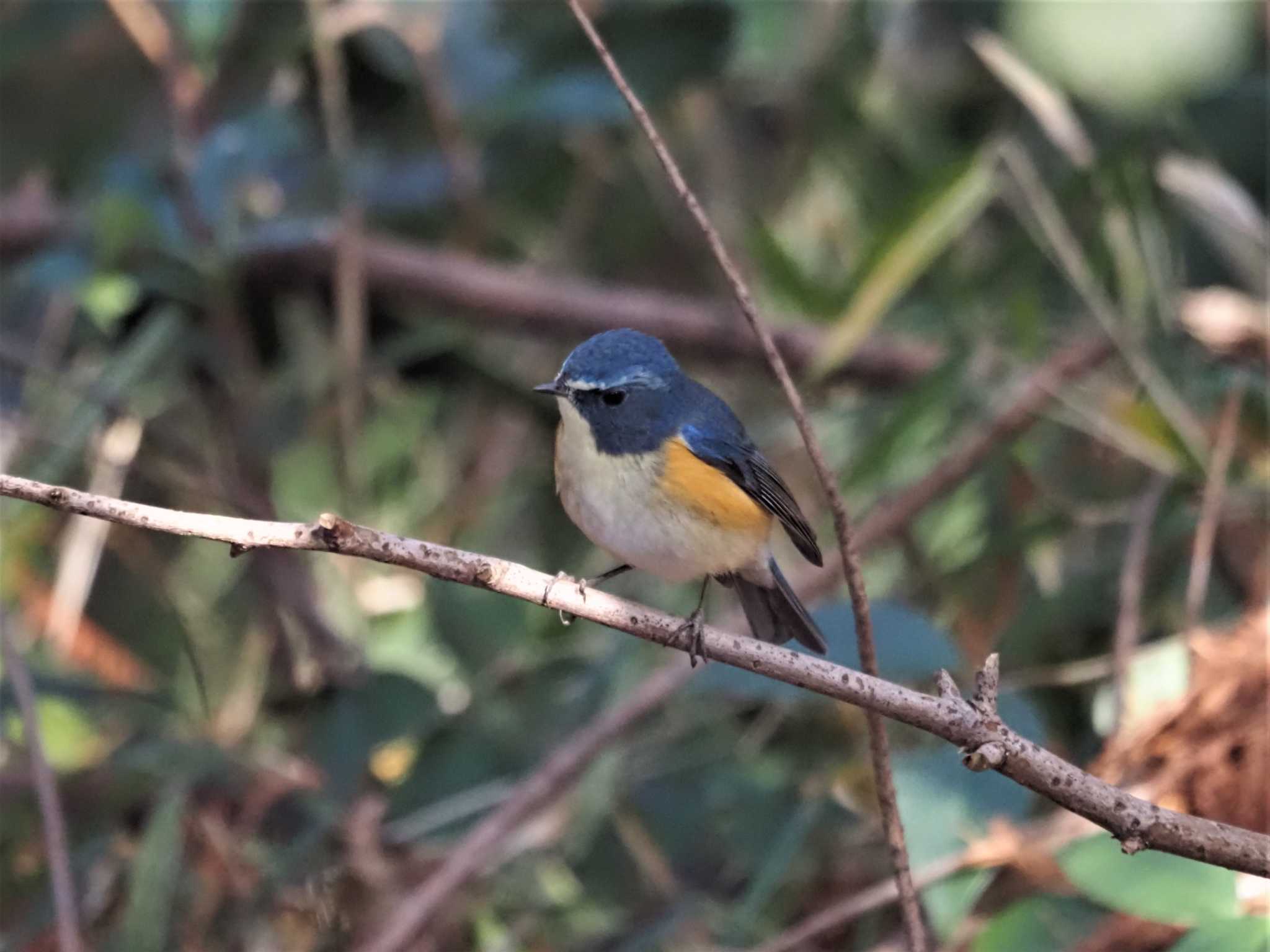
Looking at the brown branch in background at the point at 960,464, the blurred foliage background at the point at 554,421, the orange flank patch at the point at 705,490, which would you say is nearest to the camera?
the orange flank patch at the point at 705,490

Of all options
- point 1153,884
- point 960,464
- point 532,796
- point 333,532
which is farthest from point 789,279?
point 333,532

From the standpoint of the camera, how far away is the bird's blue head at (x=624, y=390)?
2.12m

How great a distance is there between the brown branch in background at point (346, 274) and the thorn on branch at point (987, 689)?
2.06m

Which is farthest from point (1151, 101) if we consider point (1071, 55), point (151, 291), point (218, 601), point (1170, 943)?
point (218, 601)

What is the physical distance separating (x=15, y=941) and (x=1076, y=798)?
78.0 inches

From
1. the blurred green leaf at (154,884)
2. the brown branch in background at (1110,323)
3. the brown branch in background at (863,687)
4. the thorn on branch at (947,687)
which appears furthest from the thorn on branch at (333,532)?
the brown branch in background at (1110,323)

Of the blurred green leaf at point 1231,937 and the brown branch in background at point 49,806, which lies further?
the brown branch in background at point 49,806

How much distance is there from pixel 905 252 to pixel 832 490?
165 cm

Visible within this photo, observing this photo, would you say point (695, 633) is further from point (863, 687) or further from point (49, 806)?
point (49, 806)

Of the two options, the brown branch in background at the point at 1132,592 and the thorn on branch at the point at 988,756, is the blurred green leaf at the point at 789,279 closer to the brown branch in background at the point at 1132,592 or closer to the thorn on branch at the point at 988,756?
the brown branch in background at the point at 1132,592

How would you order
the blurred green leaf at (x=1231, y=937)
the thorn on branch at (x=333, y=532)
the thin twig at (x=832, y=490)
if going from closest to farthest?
the thorn on branch at (x=333, y=532) → the thin twig at (x=832, y=490) → the blurred green leaf at (x=1231, y=937)

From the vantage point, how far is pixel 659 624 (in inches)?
56.2

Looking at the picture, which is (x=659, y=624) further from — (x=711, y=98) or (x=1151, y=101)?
(x=711, y=98)

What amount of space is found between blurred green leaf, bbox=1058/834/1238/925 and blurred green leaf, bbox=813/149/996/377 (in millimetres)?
1285
